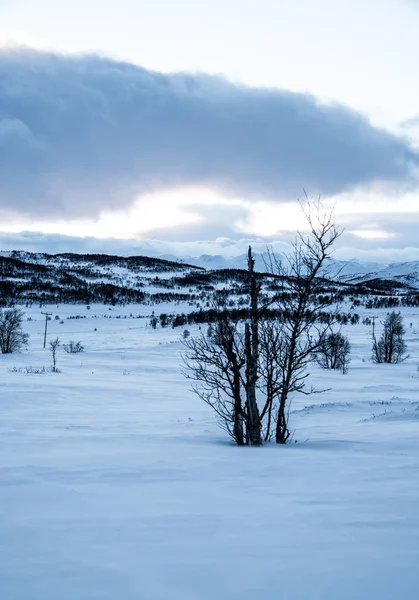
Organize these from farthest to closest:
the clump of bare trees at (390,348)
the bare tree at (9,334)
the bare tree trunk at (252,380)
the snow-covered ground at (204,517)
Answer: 1. the bare tree at (9,334)
2. the clump of bare trees at (390,348)
3. the bare tree trunk at (252,380)
4. the snow-covered ground at (204,517)

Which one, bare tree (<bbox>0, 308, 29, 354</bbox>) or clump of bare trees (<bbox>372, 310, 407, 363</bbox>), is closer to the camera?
clump of bare trees (<bbox>372, 310, 407, 363</bbox>)

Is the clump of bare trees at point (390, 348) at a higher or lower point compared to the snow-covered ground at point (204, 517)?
lower

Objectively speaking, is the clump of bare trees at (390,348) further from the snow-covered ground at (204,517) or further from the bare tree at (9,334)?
the bare tree at (9,334)

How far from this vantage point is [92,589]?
3.09 metres

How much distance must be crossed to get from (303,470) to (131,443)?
13.9 feet

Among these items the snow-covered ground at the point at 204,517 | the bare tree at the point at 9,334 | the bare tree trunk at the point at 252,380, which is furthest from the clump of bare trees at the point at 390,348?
the bare tree at the point at 9,334

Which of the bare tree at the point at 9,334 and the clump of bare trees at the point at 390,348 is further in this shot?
the bare tree at the point at 9,334

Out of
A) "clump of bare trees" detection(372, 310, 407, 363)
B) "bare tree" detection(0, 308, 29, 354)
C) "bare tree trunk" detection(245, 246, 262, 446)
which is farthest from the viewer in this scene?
"bare tree" detection(0, 308, 29, 354)

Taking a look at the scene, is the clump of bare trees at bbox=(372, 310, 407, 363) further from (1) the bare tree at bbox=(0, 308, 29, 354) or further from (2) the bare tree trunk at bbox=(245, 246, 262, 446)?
(1) the bare tree at bbox=(0, 308, 29, 354)

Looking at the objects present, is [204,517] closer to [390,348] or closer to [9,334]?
[390,348]

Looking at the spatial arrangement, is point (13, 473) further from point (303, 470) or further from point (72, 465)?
point (303, 470)

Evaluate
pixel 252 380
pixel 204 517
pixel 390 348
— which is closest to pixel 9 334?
pixel 390 348

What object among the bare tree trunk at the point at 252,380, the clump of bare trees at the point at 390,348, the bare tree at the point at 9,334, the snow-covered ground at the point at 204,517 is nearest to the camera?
the snow-covered ground at the point at 204,517

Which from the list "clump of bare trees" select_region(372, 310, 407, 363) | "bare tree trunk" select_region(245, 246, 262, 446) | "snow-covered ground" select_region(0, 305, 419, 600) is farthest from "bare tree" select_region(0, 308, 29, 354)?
"bare tree trunk" select_region(245, 246, 262, 446)
